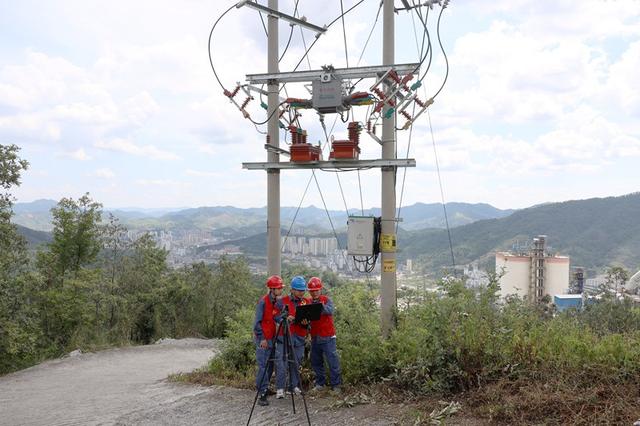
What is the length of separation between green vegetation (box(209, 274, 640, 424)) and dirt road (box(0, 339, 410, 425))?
0.69 m

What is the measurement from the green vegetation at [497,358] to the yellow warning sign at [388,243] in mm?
940

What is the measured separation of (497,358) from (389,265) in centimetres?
218

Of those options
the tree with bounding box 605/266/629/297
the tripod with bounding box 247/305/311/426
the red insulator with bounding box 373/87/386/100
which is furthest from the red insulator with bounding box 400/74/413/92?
the tree with bounding box 605/266/629/297

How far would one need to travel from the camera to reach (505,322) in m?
7.03

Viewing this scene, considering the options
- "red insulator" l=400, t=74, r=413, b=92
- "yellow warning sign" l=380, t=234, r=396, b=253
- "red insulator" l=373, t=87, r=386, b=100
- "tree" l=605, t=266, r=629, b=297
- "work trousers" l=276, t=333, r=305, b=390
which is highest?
"red insulator" l=400, t=74, r=413, b=92

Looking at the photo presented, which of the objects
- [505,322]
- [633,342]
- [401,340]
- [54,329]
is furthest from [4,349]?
[633,342]

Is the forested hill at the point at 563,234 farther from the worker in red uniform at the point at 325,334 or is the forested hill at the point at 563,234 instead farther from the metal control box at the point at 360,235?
the worker in red uniform at the point at 325,334

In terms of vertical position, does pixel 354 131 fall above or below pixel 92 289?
above

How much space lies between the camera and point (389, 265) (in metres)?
7.93

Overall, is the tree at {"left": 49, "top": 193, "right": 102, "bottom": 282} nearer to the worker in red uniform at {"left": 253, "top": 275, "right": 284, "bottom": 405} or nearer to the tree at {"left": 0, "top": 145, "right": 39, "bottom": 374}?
the tree at {"left": 0, "top": 145, "right": 39, "bottom": 374}

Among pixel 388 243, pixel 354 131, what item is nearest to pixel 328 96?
pixel 354 131

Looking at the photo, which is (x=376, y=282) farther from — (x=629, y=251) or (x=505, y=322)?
(x=629, y=251)

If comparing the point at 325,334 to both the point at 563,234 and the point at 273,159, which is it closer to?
the point at 273,159

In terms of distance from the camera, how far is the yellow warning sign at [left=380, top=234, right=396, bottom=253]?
787 centimetres
